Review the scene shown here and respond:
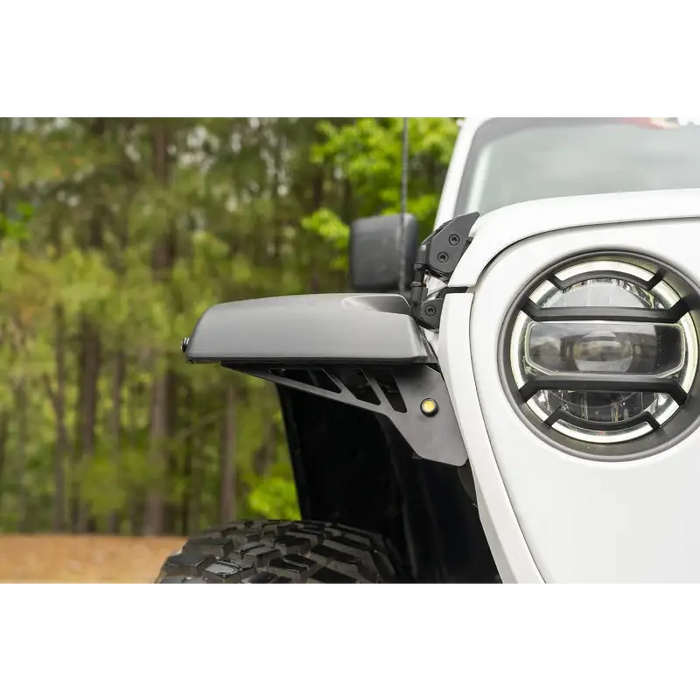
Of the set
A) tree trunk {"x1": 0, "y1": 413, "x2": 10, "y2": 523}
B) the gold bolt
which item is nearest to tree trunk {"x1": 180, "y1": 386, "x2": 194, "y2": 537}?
tree trunk {"x1": 0, "y1": 413, "x2": 10, "y2": 523}

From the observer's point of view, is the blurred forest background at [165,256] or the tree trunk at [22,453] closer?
the blurred forest background at [165,256]

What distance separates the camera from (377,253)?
94.1 inches

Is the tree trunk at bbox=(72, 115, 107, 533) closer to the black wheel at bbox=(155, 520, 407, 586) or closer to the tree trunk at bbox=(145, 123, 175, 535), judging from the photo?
the tree trunk at bbox=(145, 123, 175, 535)

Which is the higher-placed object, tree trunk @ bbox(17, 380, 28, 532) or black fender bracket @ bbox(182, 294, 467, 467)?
black fender bracket @ bbox(182, 294, 467, 467)

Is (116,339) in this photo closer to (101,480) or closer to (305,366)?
(101,480)

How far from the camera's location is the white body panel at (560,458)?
93 cm

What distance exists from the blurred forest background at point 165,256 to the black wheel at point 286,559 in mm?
7357

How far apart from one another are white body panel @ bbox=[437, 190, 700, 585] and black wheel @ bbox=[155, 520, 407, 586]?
59 centimetres

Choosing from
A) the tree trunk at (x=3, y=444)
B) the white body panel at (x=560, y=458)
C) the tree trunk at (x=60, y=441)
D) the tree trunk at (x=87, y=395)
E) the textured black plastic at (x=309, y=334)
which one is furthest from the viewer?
the tree trunk at (x=3, y=444)

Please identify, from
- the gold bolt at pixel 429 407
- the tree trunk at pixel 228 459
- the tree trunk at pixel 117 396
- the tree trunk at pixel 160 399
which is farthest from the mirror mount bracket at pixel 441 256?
the tree trunk at pixel 117 396

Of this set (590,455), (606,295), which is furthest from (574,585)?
(606,295)

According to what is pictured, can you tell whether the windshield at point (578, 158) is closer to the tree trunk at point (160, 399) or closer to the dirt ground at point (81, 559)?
the dirt ground at point (81, 559)

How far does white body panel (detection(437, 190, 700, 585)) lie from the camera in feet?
3.04

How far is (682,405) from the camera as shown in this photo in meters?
0.97
